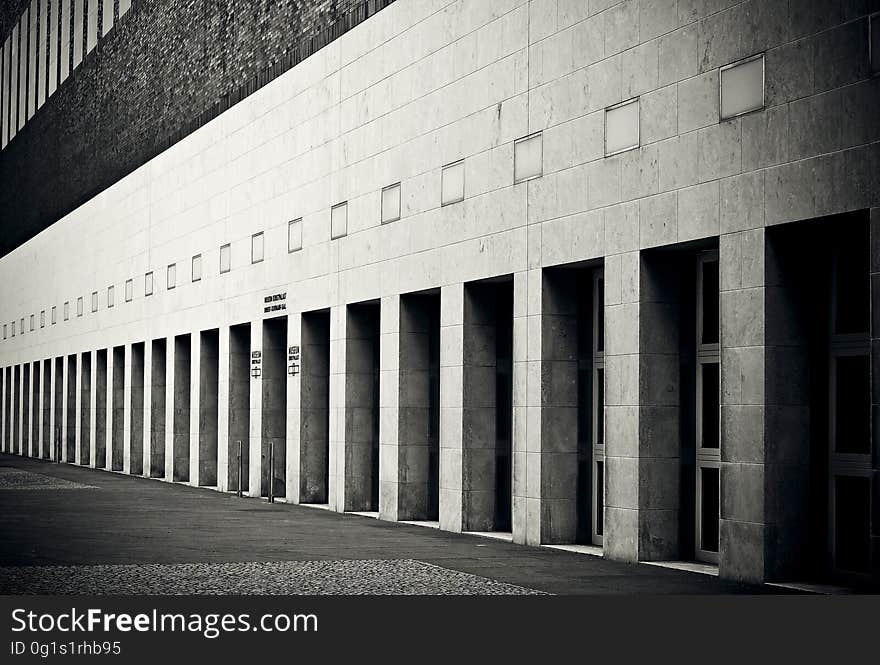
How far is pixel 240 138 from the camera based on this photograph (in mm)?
32750

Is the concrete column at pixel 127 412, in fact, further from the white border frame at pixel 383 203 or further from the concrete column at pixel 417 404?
the concrete column at pixel 417 404

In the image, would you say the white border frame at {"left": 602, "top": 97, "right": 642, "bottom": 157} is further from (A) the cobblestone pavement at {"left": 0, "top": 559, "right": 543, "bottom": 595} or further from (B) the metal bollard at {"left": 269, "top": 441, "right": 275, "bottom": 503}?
(B) the metal bollard at {"left": 269, "top": 441, "right": 275, "bottom": 503}

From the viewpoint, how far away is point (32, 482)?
36.1 meters

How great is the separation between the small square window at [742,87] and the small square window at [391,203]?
925 centimetres

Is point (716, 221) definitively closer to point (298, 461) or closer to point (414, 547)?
point (414, 547)

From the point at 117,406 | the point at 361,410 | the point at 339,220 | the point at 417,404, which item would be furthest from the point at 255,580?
the point at 117,406

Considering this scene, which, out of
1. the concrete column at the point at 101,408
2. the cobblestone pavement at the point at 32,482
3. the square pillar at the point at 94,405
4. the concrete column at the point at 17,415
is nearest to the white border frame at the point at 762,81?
the cobblestone pavement at the point at 32,482

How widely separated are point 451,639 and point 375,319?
1630 cm

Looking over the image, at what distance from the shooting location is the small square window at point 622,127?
17172mm

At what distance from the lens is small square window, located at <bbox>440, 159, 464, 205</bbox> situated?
2178 centimetres

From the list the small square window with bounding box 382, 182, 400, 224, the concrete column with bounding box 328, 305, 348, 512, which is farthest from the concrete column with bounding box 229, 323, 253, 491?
the small square window with bounding box 382, 182, 400, 224

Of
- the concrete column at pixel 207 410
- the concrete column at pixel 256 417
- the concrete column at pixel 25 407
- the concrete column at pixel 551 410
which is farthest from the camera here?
the concrete column at pixel 25 407

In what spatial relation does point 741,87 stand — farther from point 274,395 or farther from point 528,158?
point 274,395

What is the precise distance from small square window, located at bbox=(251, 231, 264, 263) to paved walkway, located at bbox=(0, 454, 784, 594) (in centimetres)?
642
